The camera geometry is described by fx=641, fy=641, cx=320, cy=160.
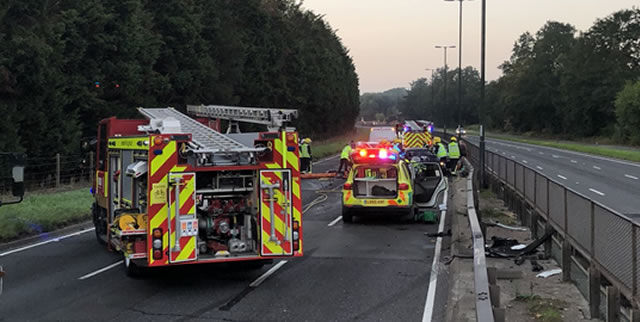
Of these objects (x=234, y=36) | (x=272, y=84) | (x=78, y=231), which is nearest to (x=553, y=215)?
(x=78, y=231)

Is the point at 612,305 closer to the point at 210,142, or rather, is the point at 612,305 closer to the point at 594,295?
the point at 594,295

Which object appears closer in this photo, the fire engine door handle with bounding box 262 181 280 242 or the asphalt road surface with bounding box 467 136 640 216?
the fire engine door handle with bounding box 262 181 280 242

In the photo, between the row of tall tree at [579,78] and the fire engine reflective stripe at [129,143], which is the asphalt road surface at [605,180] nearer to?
the fire engine reflective stripe at [129,143]

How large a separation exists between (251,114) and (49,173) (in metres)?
13.7

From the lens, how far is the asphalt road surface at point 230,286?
8.41 m

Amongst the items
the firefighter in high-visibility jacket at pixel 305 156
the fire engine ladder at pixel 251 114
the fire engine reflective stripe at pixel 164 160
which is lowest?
the firefighter in high-visibility jacket at pixel 305 156

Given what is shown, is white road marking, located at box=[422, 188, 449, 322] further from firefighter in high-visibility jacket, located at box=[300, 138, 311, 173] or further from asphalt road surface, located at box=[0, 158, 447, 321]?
firefighter in high-visibility jacket, located at box=[300, 138, 311, 173]

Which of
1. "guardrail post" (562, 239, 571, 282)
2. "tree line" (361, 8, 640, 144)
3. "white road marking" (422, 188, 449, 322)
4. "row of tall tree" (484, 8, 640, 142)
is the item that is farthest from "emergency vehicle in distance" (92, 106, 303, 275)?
"row of tall tree" (484, 8, 640, 142)

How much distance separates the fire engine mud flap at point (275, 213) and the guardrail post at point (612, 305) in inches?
179

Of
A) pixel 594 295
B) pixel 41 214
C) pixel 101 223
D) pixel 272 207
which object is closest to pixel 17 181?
pixel 272 207

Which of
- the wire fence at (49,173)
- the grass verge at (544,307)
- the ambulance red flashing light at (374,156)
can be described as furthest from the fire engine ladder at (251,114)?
the wire fence at (49,173)

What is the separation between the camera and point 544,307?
808cm

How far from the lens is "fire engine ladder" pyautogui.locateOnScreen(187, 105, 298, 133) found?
13.7 meters

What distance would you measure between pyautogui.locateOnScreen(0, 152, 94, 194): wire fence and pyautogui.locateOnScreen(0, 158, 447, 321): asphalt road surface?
1027cm
